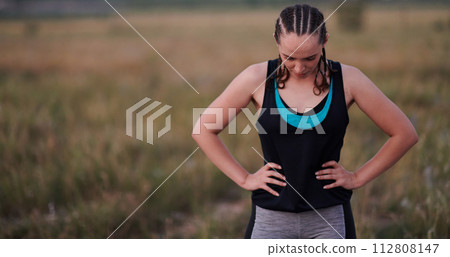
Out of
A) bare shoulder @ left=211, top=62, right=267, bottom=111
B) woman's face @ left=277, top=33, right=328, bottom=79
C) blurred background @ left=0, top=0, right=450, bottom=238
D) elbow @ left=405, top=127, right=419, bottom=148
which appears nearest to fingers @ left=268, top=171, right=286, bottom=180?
bare shoulder @ left=211, top=62, right=267, bottom=111

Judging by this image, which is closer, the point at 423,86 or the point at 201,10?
the point at 423,86

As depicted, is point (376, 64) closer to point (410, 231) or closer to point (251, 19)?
point (410, 231)

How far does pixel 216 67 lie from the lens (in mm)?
9898

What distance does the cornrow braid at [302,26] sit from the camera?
1.49m

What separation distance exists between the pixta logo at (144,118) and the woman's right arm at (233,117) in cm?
308

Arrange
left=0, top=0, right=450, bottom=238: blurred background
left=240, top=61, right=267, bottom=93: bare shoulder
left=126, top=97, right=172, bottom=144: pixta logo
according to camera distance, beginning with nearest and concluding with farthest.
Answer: left=240, top=61, right=267, bottom=93: bare shoulder, left=0, top=0, right=450, bottom=238: blurred background, left=126, top=97, right=172, bottom=144: pixta logo

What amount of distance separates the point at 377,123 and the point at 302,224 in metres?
0.51

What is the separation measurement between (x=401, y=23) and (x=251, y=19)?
1943 centimetres

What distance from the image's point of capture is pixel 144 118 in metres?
5.79

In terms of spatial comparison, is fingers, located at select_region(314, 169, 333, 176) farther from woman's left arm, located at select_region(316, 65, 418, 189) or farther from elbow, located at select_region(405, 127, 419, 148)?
elbow, located at select_region(405, 127, 419, 148)

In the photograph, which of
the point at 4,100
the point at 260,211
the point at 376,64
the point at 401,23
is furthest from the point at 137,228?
the point at 401,23

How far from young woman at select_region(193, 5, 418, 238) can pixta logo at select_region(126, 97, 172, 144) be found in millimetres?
3264

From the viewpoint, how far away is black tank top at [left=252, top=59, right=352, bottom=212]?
1.57 meters

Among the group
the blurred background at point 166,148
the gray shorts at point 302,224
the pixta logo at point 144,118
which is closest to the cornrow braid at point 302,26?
the gray shorts at point 302,224
